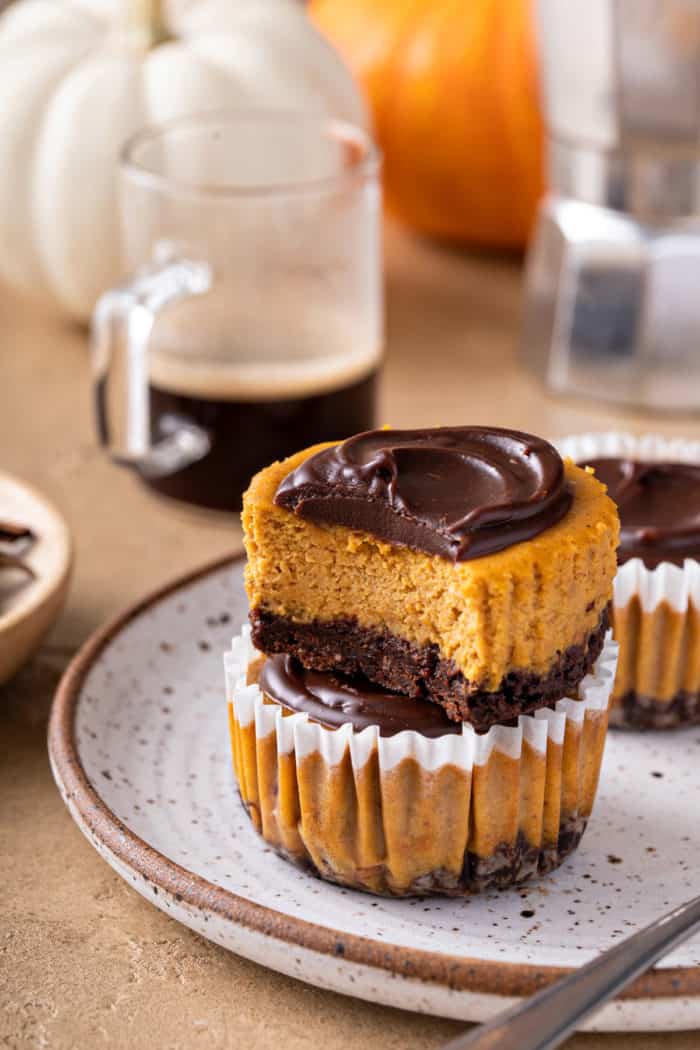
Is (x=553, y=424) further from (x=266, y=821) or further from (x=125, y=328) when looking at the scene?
(x=266, y=821)

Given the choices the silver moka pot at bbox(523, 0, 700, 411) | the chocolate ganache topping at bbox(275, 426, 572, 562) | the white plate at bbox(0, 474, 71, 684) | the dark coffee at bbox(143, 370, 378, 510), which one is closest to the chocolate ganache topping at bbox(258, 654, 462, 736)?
Answer: the chocolate ganache topping at bbox(275, 426, 572, 562)

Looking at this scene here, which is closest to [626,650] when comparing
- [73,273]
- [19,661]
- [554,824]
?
[554,824]

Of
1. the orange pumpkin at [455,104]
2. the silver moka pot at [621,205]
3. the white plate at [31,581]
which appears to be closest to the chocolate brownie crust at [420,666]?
the white plate at [31,581]

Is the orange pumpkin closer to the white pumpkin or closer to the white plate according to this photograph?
the white pumpkin

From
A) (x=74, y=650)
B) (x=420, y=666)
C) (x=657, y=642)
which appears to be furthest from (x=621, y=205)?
(x=420, y=666)

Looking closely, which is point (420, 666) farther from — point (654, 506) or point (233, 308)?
point (233, 308)

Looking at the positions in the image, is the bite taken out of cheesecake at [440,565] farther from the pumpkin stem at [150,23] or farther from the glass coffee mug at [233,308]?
the pumpkin stem at [150,23]
